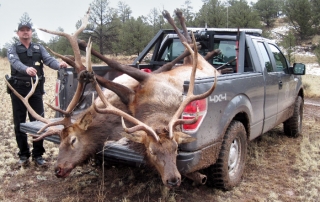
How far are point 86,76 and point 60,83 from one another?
3.56 ft

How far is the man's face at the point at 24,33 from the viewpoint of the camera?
5.22 m

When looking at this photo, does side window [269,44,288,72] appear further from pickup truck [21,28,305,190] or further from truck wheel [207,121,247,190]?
truck wheel [207,121,247,190]

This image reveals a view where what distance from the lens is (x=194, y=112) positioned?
3.76 meters

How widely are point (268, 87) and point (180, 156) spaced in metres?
2.37

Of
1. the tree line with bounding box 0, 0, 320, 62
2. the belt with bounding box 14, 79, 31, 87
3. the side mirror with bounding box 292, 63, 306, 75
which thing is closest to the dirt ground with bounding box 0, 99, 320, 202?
the belt with bounding box 14, 79, 31, 87

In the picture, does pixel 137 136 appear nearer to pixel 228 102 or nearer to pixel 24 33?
pixel 228 102

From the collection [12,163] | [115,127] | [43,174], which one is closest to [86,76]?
[115,127]

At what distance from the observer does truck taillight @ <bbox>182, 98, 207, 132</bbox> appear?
3.72 metres

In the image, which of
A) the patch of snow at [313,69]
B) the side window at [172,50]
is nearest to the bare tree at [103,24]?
the patch of snow at [313,69]

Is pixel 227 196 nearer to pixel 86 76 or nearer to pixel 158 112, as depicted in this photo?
pixel 158 112

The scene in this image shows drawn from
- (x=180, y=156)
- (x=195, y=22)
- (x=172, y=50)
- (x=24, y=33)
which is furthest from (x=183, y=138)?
(x=195, y=22)

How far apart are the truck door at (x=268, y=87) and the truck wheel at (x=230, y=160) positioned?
937 mm

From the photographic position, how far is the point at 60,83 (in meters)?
4.97

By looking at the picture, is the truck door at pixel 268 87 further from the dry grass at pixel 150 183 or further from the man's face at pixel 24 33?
the man's face at pixel 24 33
